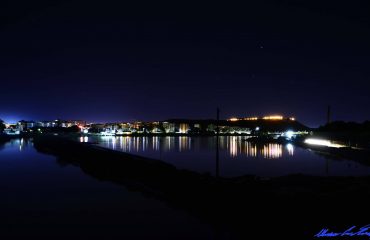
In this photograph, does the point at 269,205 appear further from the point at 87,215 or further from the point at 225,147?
the point at 225,147

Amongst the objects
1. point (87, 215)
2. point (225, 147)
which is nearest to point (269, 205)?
point (87, 215)

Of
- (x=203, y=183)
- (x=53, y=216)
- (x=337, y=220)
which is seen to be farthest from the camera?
(x=203, y=183)

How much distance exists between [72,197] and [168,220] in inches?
284

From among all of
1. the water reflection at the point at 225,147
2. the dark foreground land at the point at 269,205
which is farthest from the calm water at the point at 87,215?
the water reflection at the point at 225,147

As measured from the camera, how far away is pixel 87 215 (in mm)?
15859

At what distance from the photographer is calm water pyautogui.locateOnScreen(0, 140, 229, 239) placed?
42.9 ft


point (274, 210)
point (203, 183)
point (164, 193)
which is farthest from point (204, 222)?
point (164, 193)

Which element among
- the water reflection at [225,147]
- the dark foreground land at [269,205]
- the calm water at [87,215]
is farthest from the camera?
the water reflection at [225,147]

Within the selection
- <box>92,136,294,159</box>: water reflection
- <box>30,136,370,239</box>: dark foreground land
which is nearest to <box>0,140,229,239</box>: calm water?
<box>30,136,370,239</box>: dark foreground land

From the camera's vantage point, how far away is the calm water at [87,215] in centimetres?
1309

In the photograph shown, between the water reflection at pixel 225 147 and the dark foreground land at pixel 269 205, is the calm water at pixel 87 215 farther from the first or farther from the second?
the water reflection at pixel 225 147

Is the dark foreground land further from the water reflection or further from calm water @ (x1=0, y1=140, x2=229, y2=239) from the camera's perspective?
the water reflection

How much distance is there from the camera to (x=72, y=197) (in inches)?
784

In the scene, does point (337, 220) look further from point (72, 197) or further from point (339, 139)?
point (339, 139)
